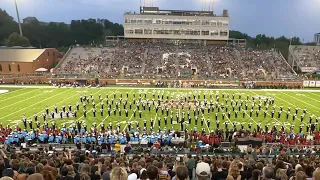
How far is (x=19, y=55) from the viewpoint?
137ft

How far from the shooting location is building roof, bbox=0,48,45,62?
133ft

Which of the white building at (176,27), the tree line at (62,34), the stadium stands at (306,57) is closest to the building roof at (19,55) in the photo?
the tree line at (62,34)

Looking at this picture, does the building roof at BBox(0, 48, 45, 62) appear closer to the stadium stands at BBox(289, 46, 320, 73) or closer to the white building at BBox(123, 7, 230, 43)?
the white building at BBox(123, 7, 230, 43)

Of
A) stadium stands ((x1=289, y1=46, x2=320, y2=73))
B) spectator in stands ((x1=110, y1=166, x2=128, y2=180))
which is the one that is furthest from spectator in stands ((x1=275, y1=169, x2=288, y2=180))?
stadium stands ((x1=289, y1=46, x2=320, y2=73))

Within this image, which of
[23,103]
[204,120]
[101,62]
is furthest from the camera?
[101,62]

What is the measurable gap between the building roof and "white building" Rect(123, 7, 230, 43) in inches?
606

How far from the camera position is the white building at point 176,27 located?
48031 mm

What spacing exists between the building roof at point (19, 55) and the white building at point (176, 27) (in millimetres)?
15384

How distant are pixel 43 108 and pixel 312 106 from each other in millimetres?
21060

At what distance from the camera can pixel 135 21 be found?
48125 millimetres

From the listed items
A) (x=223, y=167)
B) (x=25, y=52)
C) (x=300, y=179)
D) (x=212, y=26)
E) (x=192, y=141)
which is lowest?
(x=192, y=141)

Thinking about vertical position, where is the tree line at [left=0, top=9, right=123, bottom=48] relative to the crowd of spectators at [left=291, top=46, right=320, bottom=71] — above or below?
above

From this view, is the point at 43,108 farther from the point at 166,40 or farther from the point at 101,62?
the point at 166,40

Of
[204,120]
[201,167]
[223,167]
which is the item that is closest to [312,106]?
[204,120]
